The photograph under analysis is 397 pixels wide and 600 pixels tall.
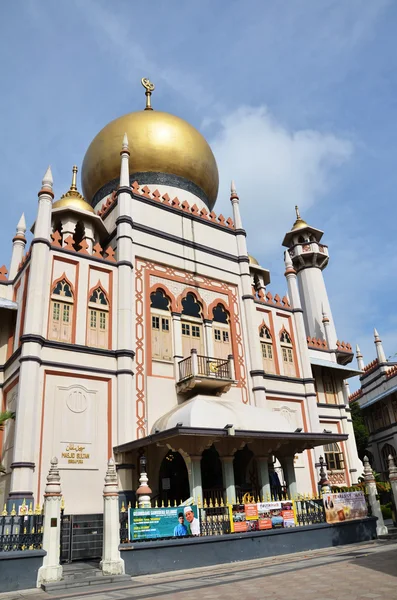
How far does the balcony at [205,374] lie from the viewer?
15.4 metres

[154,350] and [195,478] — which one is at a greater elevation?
[154,350]

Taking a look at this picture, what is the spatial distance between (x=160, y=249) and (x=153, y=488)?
26.3 ft

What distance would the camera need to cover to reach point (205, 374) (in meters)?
15.7

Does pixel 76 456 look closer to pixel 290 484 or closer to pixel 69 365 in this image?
pixel 69 365

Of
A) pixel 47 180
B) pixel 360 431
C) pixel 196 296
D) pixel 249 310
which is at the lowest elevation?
pixel 360 431

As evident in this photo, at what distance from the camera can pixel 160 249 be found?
17.4 m

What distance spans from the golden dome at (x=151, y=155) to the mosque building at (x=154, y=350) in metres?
0.07

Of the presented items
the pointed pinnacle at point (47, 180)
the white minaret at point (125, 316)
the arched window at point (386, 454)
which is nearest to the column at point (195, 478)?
the white minaret at point (125, 316)

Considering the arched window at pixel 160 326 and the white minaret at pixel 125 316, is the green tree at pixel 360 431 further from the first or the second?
the white minaret at pixel 125 316

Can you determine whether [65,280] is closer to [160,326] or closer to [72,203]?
[160,326]

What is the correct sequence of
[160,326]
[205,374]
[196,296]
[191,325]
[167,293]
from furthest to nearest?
[196,296]
[191,325]
[167,293]
[160,326]
[205,374]

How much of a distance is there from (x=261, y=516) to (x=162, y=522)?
→ 2874 millimetres

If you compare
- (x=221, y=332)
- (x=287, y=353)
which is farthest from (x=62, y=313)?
(x=287, y=353)

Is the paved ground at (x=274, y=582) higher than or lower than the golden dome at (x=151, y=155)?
lower
